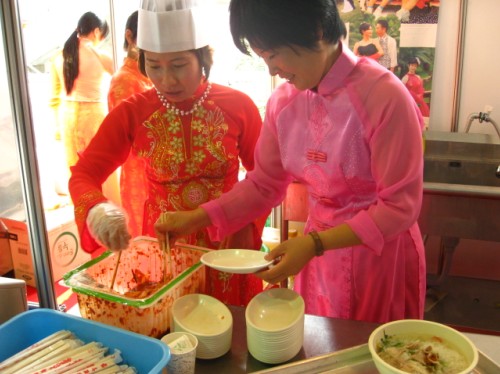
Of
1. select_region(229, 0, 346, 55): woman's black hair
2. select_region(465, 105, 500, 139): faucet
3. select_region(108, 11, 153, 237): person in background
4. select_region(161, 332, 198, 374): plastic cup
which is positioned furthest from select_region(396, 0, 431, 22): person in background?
select_region(161, 332, 198, 374): plastic cup

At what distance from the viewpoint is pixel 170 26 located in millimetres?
1384

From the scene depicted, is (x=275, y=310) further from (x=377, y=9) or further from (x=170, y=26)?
(x=377, y=9)

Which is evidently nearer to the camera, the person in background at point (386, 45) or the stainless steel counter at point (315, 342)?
the stainless steel counter at point (315, 342)

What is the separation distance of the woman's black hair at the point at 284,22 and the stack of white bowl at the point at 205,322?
2.02 feet

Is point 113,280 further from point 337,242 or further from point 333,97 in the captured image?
point 333,97

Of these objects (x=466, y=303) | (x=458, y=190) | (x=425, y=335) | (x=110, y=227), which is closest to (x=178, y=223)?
(x=110, y=227)

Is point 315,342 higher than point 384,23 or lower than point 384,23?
lower

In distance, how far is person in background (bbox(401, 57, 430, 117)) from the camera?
118 inches

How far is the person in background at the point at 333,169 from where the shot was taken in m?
1.15

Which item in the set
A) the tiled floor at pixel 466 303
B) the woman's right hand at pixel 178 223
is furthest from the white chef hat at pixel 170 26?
the tiled floor at pixel 466 303

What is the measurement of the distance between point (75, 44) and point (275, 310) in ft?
8.38

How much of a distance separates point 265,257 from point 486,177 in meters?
2.09

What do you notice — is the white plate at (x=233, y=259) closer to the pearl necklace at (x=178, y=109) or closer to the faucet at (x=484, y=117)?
the pearl necklace at (x=178, y=109)

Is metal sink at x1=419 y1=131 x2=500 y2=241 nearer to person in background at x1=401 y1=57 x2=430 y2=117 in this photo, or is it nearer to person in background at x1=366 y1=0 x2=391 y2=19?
person in background at x1=401 y1=57 x2=430 y2=117
